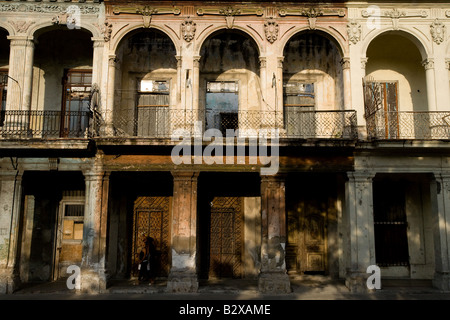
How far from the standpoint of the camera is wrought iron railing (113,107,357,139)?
11.9 m

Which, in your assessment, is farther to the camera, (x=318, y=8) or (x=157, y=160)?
(x=318, y=8)

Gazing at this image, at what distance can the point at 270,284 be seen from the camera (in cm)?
1083

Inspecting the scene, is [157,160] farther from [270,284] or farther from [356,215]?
[356,215]

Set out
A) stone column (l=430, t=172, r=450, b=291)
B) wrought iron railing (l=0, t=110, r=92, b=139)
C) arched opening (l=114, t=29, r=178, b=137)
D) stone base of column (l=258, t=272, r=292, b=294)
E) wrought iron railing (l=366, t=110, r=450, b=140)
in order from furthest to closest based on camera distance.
→ 1. arched opening (l=114, t=29, r=178, b=137)
2. wrought iron railing (l=366, t=110, r=450, b=140)
3. wrought iron railing (l=0, t=110, r=92, b=139)
4. stone column (l=430, t=172, r=450, b=291)
5. stone base of column (l=258, t=272, r=292, b=294)

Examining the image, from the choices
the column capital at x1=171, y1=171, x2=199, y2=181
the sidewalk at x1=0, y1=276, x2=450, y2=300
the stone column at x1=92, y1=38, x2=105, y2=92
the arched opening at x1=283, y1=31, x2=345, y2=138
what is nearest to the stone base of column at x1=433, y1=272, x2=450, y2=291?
the sidewalk at x1=0, y1=276, x2=450, y2=300

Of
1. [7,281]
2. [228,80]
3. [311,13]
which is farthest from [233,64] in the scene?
[7,281]

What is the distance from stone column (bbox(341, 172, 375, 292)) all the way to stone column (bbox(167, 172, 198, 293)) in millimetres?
4639

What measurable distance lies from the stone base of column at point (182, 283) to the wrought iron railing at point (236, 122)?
4327 millimetres

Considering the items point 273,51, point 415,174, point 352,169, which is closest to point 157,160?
point 273,51

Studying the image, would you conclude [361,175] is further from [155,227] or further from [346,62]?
[155,227]

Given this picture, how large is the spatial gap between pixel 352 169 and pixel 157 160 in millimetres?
5902

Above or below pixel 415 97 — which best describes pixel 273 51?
above

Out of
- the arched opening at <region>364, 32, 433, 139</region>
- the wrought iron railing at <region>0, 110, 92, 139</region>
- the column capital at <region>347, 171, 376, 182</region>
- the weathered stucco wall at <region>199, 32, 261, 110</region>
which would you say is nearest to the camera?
the wrought iron railing at <region>0, 110, 92, 139</region>

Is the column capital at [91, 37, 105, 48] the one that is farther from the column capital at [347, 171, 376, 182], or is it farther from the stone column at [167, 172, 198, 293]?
the column capital at [347, 171, 376, 182]
